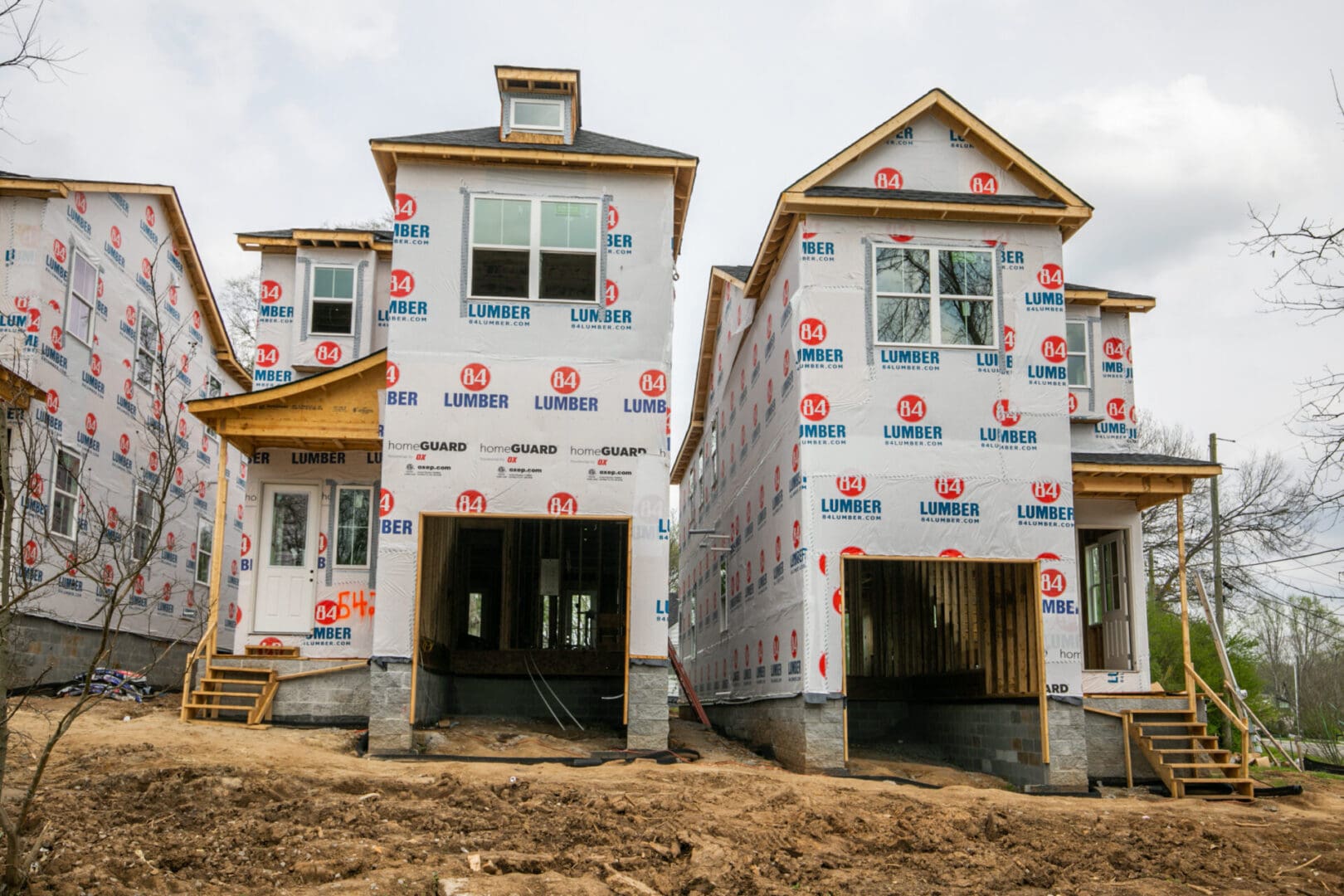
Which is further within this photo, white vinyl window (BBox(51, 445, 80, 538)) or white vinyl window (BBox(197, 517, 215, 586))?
white vinyl window (BBox(197, 517, 215, 586))

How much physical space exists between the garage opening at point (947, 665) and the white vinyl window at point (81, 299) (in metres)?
13.8

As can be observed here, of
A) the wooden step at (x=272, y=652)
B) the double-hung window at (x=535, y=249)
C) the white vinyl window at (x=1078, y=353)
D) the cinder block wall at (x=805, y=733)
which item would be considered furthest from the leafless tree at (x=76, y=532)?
the white vinyl window at (x=1078, y=353)

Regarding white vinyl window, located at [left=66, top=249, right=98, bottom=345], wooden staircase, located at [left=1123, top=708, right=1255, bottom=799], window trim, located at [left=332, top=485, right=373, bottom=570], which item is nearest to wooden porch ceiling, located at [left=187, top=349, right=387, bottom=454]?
→ window trim, located at [left=332, top=485, right=373, bottom=570]

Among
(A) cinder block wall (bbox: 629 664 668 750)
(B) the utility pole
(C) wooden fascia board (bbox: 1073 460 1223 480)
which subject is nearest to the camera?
(A) cinder block wall (bbox: 629 664 668 750)

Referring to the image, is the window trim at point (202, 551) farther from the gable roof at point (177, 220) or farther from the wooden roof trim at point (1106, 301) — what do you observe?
the wooden roof trim at point (1106, 301)

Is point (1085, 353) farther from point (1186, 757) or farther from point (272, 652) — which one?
point (272, 652)

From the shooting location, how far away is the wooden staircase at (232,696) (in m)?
16.1

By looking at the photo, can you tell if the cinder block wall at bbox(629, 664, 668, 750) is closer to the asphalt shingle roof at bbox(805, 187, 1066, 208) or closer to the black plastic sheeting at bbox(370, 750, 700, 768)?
the black plastic sheeting at bbox(370, 750, 700, 768)

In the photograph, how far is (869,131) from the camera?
16484mm

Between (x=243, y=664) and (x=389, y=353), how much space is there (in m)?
5.15

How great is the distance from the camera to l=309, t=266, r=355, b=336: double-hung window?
20.3 meters

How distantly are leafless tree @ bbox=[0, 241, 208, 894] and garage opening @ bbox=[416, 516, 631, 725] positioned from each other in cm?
498

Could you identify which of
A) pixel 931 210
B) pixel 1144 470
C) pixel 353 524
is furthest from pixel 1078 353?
pixel 353 524

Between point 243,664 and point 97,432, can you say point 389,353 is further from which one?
point 97,432
